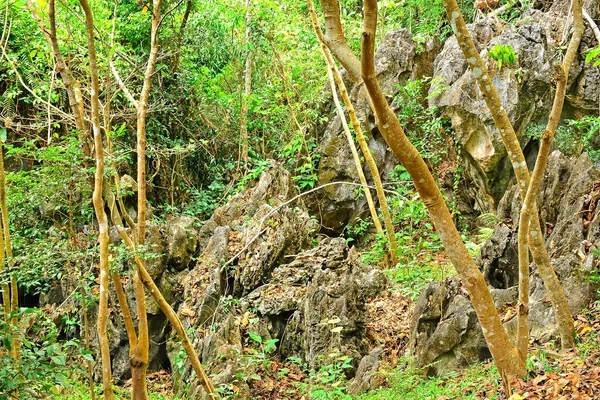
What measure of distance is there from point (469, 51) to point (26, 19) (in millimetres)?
9475

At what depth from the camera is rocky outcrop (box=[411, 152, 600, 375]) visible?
538 cm

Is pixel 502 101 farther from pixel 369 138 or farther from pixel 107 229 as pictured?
pixel 107 229

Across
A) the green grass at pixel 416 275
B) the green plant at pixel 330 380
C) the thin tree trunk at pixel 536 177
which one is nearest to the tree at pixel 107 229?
the green plant at pixel 330 380

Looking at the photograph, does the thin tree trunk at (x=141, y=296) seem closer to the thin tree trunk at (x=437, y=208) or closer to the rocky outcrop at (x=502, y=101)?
the thin tree trunk at (x=437, y=208)

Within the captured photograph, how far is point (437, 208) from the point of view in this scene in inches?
135

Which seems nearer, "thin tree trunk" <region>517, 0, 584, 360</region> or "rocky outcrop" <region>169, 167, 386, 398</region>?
"thin tree trunk" <region>517, 0, 584, 360</region>

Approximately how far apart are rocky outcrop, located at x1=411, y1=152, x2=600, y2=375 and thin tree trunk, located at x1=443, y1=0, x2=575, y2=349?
674 millimetres

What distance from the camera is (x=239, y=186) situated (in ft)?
35.4

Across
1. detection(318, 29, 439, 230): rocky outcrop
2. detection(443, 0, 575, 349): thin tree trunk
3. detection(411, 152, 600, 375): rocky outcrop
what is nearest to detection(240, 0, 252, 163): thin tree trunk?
detection(318, 29, 439, 230): rocky outcrop

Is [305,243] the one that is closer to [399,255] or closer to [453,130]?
[399,255]

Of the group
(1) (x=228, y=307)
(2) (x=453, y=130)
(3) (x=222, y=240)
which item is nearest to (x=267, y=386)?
(1) (x=228, y=307)

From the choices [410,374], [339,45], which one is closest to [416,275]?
[410,374]

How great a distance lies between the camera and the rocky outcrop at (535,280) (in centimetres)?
538

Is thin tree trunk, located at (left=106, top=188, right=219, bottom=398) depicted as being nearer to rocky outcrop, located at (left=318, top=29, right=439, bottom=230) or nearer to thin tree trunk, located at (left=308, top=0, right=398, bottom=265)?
thin tree trunk, located at (left=308, top=0, right=398, bottom=265)
